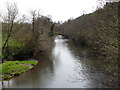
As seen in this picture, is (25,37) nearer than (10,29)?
No

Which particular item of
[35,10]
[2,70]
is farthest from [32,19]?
[2,70]

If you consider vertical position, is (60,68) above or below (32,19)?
below

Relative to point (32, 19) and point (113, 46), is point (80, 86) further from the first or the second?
point (32, 19)

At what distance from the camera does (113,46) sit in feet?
11.0

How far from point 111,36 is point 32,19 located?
45.0ft

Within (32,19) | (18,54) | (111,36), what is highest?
(32,19)

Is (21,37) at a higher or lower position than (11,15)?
lower

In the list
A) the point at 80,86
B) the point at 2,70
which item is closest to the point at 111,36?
the point at 80,86

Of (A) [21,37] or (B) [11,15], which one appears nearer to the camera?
(B) [11,15]

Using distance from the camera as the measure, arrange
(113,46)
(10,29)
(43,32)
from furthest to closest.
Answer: (43,32) → (10,29) → (113,46)

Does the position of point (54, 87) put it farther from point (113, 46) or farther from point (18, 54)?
point (18, 54)

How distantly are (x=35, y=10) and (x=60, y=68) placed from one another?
8802mm

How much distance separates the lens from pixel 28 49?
14.1 m

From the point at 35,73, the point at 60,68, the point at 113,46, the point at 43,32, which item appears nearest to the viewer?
the point at 113,46
